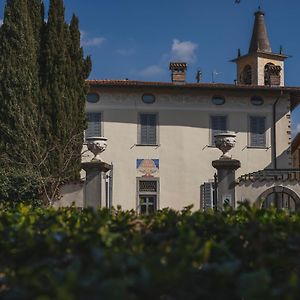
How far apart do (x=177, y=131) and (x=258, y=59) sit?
52.6ft

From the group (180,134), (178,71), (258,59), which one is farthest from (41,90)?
(258,59)

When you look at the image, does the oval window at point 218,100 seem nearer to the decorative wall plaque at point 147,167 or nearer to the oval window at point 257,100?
the oval window at point 257,100

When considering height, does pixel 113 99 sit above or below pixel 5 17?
below

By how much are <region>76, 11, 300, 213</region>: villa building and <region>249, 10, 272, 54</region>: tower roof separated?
14717mm

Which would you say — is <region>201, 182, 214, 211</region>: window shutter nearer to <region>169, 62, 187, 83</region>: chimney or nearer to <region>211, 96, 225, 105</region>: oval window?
<region>211, 96, 225, 105</region>: oval window

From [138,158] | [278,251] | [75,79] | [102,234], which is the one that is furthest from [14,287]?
[138,158]

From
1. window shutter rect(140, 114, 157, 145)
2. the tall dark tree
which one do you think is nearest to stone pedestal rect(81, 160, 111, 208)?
the tall dark tree

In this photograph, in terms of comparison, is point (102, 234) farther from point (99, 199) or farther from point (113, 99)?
point (113, 99)

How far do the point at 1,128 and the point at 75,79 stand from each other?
365 cm

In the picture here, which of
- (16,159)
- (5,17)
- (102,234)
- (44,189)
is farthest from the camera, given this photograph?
(5,17)

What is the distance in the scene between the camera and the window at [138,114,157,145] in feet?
88.3

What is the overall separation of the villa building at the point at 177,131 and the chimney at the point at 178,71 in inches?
2.3

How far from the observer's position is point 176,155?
1064 inches

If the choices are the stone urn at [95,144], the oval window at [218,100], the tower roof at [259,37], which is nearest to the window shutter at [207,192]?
the oval window at [218,100]
